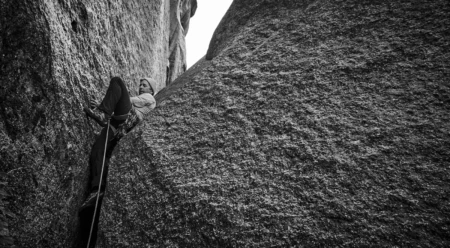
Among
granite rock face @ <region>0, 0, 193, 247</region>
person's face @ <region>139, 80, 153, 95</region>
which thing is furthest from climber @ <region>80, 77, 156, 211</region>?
person's face @ <region>139, 80, 153, 95</region>

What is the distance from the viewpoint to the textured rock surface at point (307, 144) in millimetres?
2807

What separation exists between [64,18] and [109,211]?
361cm

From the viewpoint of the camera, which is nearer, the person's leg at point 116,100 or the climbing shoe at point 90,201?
the climbing shoe at point 90,201

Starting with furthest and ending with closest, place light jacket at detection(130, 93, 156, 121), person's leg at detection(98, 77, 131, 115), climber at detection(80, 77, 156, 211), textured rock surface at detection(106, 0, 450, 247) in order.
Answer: light jacket at detection(130, 93, 156, 121) → person's leg at detection(98, 77, 131, 115) → climber at detection(80, 77, 156, 211) → textured rock surface at detection(106, 0, 450, 247)

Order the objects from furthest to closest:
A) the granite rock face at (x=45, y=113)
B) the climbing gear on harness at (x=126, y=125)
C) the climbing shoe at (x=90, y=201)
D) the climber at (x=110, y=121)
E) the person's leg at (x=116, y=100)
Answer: the climbing gear on harness at (x=126, y=125) < the person's leg at (x=116, y=100) < the climber at (x=110, y=121) < the climbing shoe at (x=90, y=201) < the granite rock face at (x=45, y=113)

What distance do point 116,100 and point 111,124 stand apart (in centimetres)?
56

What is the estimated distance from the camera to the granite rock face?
347cm

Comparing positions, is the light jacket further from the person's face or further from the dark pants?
the dark pants

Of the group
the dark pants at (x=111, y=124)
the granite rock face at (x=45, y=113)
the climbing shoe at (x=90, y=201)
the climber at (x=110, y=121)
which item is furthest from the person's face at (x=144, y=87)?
the climbing shoe at (x=90, y=201)

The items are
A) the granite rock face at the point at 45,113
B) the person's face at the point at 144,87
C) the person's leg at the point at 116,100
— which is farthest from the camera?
the person's face at the point at 144,87

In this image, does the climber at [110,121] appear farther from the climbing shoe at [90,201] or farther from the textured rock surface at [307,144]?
the textured rock surface at [307,144]

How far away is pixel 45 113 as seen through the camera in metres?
3.92

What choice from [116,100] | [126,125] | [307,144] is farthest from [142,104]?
[307,144]

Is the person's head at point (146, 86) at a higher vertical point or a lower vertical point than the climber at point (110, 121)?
higher
